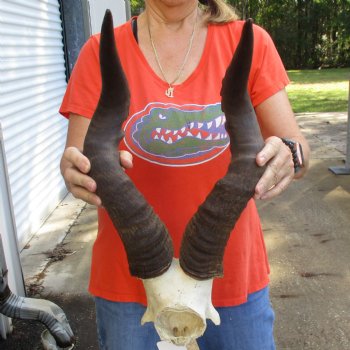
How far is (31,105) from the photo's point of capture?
6355mm

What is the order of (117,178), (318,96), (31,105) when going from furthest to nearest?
1. (318,96)
2. (31,105)
3. (117,178)

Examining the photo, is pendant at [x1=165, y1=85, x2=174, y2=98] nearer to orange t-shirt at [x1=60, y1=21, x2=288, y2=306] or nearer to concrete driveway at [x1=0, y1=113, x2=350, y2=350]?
orange t-shirt at [x1=60, y1=21, x2=288, y2=306]

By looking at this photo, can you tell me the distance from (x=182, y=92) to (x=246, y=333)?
94 centimetres

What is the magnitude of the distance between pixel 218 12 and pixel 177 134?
0.52 meters

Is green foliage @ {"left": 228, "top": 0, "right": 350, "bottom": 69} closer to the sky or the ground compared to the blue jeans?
closer to the ground

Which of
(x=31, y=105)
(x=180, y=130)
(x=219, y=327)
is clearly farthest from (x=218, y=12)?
(x=31, y=105)

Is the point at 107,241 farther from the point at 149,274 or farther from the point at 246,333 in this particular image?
the point at 246,333

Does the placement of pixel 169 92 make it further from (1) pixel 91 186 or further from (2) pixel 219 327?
(2) pixel 219 327

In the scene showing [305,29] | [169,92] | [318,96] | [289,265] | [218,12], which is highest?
[218,12]

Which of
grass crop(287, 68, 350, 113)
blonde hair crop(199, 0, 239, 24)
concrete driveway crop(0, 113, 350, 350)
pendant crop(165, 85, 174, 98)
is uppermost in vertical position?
blonde hair crop(199, 0, 239, 24)

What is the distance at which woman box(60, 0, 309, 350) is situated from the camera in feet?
6.32

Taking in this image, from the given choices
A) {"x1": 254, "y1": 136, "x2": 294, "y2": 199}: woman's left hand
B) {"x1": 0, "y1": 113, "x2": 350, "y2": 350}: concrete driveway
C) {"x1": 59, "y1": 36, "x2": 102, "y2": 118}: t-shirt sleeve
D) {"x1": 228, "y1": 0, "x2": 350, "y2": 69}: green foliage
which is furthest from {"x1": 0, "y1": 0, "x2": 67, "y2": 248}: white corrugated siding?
{"x1": 228, "y1": 0, "x2": 350, "y2": 69}: green foliage

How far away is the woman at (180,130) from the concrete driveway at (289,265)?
1966 millimetres

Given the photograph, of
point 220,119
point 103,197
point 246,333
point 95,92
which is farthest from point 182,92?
point 246,333
